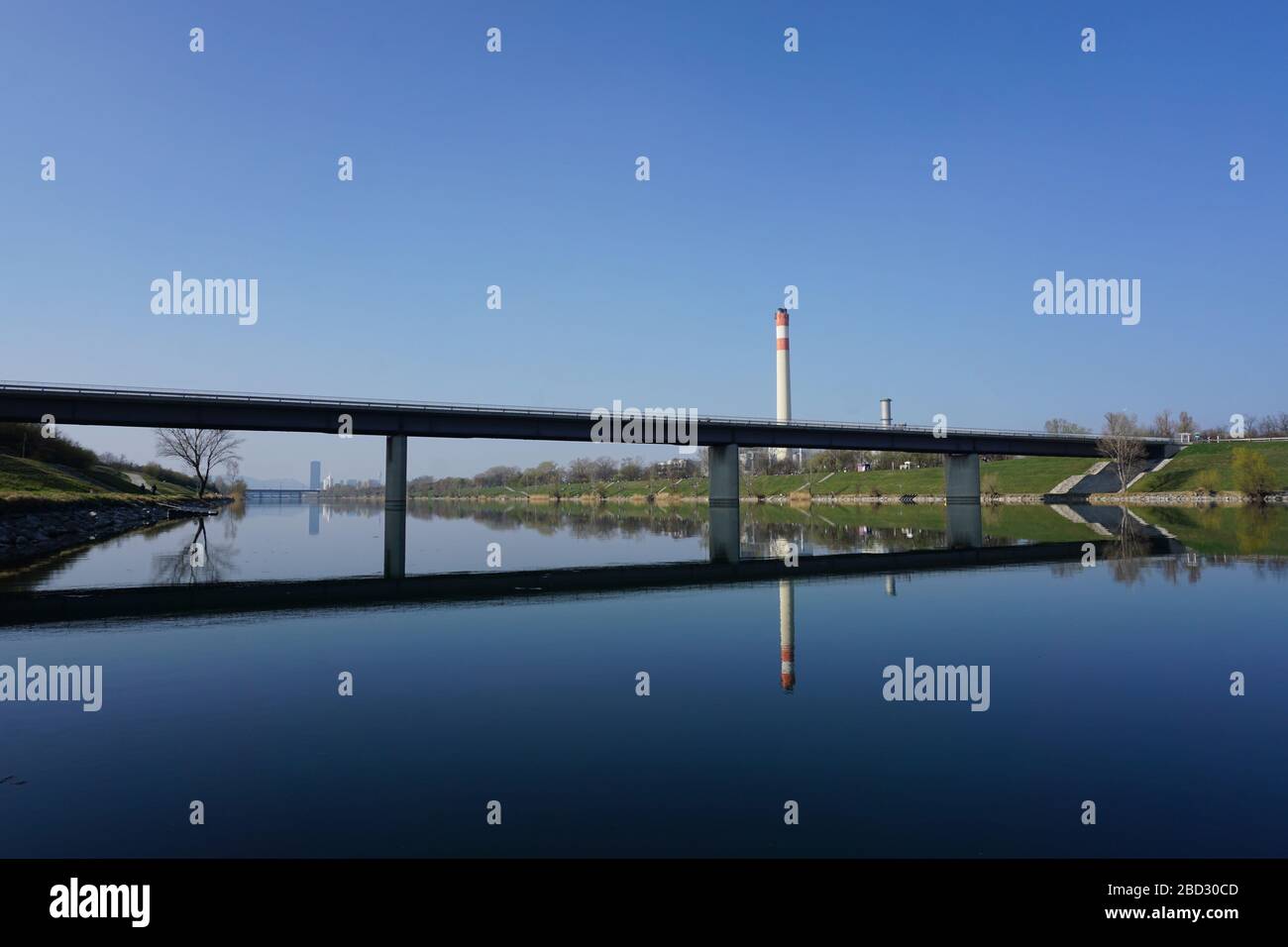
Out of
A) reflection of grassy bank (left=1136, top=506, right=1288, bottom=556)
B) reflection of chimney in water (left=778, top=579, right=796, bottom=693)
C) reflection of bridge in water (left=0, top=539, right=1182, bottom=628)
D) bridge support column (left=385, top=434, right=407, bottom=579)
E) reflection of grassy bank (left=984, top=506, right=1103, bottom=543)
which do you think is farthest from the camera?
bridge support column (left=385, top=434, right=407, bottom=579)

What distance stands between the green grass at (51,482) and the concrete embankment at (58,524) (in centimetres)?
83

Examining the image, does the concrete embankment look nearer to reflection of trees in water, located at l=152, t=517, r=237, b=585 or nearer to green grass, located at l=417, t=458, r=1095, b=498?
reflection of trees in water, located at l=152, t=517, r=237, b=585

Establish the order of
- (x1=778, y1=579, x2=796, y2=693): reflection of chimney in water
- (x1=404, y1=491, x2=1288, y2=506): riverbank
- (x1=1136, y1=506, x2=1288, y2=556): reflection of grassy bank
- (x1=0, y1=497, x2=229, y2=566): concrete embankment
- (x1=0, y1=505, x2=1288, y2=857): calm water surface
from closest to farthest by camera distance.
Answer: (x1=0, y1=505, x2=1288, y2=857): calm water surface, (x1=778, y1=579, x2=796, y2=693): reflection of chimney in water, (x1=1136, y1=506, x2=1288, y2=556): reflection of grassy bank, (x1=0, y1=497, x2=229, y2=566): concrete embankment, (x1=404, y1=491, x2=1288, y2=506): riverbank

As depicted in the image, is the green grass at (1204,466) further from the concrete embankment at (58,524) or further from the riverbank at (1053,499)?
the concrete embankment at (58,524)

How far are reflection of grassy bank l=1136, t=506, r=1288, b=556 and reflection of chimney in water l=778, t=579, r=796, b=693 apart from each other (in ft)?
84.1

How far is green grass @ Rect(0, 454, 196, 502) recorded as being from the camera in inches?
2389

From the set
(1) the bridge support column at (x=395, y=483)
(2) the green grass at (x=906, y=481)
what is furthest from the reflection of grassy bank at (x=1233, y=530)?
(1) the bridge support column at (x=395, y=483)

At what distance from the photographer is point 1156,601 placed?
2420 cm

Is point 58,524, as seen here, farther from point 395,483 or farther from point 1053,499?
point 1053,499

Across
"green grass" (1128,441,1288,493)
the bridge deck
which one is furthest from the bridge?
"green grass" (1128,441,1288,493)

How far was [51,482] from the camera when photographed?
233 feet

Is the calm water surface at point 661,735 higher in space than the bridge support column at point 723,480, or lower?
lower

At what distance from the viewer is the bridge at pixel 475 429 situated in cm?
5494

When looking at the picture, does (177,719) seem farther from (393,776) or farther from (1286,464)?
(1286,464)
